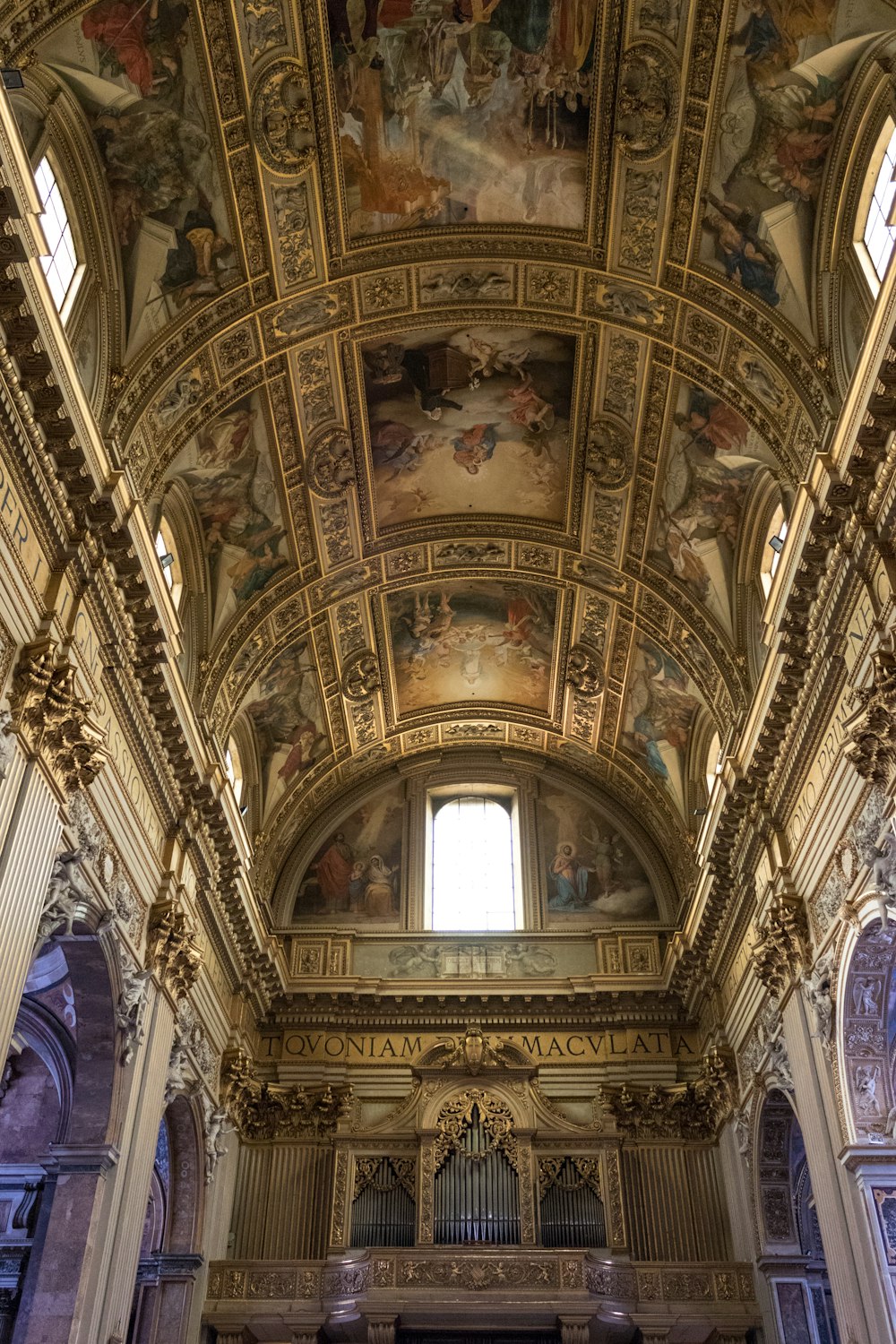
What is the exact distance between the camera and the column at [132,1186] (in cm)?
1362

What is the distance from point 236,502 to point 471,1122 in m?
11.0

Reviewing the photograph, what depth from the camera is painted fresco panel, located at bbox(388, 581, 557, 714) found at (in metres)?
22.2

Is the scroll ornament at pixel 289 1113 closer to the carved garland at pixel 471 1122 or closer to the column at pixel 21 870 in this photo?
the carved garland at pixel 471 1122

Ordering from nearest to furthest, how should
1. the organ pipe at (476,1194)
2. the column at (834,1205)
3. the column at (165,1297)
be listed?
the column at (834,1205) → the column at (165,1297) → the organ pipe at (476,1194)

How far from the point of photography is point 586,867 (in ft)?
81.8

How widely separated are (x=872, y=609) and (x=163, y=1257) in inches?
537

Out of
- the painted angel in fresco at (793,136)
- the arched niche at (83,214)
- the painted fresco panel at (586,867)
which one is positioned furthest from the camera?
the painted fresco panel at (586,867)

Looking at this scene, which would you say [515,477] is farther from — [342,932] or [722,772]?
[342,932]

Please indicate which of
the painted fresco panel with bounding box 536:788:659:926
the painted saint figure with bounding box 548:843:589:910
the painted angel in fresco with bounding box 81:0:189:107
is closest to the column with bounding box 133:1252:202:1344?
the painted fresco panel with bounding box 536:788:659:926

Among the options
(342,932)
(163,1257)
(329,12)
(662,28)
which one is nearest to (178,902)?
(163,1257)

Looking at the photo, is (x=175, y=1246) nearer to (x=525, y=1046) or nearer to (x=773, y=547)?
(x=525, y=1046)

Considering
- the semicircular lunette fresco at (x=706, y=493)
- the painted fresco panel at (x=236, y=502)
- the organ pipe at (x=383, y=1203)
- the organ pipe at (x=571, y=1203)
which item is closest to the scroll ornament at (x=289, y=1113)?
the organ pipe at (x=383, y=1203)

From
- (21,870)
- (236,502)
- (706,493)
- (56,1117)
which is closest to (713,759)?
(706,493)

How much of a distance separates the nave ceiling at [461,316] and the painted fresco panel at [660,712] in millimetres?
83
